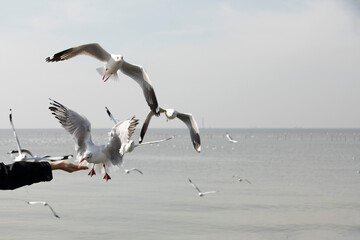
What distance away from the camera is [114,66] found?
216 inches

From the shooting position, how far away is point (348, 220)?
56.9ft

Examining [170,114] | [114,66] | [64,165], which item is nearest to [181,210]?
[170,114]

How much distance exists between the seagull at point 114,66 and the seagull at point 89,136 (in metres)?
0.72

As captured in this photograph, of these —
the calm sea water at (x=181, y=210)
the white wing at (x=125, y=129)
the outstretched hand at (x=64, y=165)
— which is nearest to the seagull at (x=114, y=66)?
the white wing at (x=125, y=129)

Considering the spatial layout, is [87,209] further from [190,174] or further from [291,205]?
[190,174]

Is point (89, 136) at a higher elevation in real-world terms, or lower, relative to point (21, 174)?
higher

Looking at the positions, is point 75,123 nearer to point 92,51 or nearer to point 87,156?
point 87,156

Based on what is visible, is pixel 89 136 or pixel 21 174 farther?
pixel 89 136

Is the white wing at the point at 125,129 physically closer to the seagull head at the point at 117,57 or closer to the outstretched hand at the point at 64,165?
the seagull head at the point at 117,57

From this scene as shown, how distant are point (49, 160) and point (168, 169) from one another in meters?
37.3

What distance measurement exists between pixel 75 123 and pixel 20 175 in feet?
7.66

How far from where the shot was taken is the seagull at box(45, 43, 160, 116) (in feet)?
16.8

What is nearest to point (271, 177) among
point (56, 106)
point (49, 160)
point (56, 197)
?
point (56, 197)

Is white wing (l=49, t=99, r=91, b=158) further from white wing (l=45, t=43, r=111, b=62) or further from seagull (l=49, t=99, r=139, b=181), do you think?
white wing (l=45, t=43, r=111, b=62)
